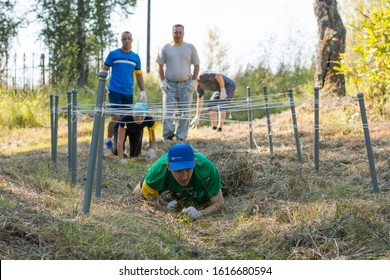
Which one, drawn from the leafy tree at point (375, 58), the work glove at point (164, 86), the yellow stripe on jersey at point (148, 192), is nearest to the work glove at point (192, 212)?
the yellow stripe on jersey at point (148, 192)

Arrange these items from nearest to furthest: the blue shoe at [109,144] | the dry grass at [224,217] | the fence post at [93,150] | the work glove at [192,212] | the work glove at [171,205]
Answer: the dry grass at [224,217]
the fence post at [93,150]
the work glove at [192,212]
the work glove at [171,205]
the blue shoe at [109,144]

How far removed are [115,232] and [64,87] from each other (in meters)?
14.7

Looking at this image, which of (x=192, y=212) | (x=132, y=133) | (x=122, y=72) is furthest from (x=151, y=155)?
(x=192, y=212)

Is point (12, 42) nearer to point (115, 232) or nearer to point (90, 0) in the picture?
point (90, 0)

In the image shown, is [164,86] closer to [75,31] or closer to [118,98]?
[118,98]

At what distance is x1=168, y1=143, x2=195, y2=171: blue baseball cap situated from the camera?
4543 millimetres

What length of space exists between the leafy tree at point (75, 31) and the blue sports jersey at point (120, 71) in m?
11.4

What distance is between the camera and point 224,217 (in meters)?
4.69

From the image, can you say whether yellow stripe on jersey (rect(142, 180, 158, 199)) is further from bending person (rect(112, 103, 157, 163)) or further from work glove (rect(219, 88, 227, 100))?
work glove (rect(219, 88, 227, 100))

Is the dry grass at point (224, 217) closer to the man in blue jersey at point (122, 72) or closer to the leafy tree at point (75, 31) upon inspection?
the man in blue jersey at point (122, 72)

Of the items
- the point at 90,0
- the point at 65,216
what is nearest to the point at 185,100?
the point at 65,216

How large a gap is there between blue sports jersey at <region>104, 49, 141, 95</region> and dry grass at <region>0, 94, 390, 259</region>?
1.65 m

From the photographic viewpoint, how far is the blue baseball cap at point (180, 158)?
4543 mm

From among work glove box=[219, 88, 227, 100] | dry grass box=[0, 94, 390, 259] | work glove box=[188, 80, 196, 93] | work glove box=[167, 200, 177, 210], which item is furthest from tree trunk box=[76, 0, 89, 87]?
work glove box=[167, 200, 177, 210]
